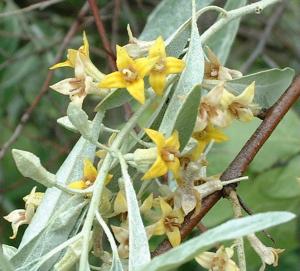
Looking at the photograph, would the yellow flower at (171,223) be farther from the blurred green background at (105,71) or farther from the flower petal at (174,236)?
the blurred green background at (105,71)

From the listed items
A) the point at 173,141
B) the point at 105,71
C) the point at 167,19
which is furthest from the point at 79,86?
the point at 105,71

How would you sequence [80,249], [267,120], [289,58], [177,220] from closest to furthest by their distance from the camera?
[80,249] < [177,220] < [267,120] < [289,58]

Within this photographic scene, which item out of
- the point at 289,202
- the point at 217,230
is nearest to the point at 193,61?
the point at 217,230

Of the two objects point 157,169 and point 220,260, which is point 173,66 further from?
point 220,260

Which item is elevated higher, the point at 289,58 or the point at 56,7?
the point at 56,7

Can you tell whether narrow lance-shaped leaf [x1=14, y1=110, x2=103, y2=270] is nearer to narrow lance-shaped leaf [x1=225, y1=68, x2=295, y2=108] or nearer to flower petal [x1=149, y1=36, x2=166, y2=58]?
flower petal [x1=149, y1=36, x2=166, y2=58]

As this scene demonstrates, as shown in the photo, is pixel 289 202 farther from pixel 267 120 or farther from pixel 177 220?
pixel 177 220

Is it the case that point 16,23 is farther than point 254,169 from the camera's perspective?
Yes

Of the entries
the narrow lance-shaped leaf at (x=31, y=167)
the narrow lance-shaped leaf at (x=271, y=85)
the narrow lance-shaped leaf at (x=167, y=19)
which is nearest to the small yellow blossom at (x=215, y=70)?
the narrow lance-shaped leaf at (x=271, y=85)
